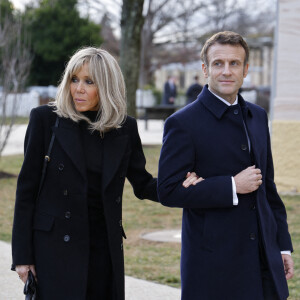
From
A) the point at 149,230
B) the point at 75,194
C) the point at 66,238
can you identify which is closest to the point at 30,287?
the point at 66,238

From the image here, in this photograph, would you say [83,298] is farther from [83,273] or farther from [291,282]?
[291,282]

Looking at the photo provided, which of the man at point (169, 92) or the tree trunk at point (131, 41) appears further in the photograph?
the man at point (169, 92)

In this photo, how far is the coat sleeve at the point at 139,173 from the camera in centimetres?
384

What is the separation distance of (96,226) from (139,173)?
46 cm

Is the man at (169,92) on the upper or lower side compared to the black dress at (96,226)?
upper

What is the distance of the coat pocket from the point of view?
3492 mm

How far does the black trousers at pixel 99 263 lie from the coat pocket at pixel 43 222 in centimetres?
20

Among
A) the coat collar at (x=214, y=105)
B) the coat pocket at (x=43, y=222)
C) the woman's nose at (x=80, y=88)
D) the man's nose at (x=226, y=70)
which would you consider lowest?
the coat pocket at (x=43, y=222)

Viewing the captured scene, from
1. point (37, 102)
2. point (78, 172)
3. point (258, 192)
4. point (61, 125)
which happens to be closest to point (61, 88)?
point (61, 125)

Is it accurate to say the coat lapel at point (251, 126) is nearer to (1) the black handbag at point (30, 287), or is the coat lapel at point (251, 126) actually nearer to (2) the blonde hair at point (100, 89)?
(2) the blonde hair at point (100, 89)

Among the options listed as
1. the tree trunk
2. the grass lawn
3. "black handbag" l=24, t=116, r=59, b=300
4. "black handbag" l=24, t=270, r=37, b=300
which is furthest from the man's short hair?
the tree trunk

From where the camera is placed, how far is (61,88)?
3586 mm

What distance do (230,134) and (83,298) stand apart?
3.62 ft

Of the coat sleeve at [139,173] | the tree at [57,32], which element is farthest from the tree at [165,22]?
the coat sleeve at [139,173]
